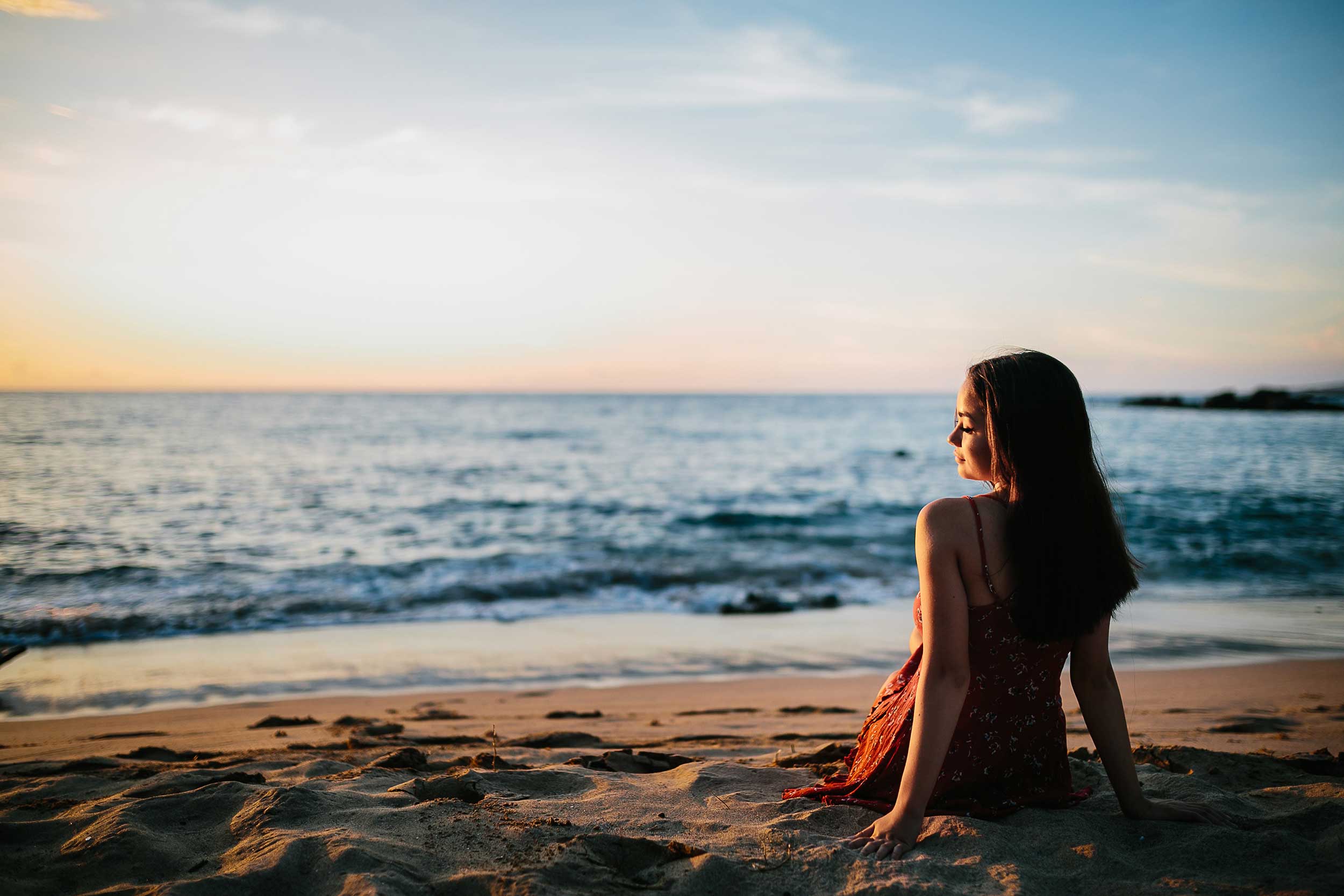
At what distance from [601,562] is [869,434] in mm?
31348

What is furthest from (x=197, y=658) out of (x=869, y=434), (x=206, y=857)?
(x=869, y=434)

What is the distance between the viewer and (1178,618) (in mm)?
8055

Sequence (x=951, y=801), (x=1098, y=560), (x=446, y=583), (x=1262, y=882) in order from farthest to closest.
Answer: (x=446, y=583)
(x=951, y=801)
(x=1098, y=560)
(x=1262, y=882)

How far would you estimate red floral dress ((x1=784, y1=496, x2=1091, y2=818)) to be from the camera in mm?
2348

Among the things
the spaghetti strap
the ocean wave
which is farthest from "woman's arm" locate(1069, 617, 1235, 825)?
the ocean wave

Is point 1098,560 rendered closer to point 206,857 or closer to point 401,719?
point 206,857

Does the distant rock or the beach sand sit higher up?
the distant rock

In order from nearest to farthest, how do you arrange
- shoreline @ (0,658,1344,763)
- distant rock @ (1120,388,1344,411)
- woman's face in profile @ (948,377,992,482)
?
woman's face in profile @ (948,377,992,482) → shoreline @ (0,658,1344,763) → distant rock @ (1120,388,1344,411)

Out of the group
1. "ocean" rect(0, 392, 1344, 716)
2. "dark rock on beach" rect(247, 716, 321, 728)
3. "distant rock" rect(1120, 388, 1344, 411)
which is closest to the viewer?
"dark rock on beach" rect(247, 716, 321, 728)

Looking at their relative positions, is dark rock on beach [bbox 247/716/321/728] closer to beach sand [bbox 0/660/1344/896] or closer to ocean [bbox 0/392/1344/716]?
beach sand [bbox 0/660/1344/896]

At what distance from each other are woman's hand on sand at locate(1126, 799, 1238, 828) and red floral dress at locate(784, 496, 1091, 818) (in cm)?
23

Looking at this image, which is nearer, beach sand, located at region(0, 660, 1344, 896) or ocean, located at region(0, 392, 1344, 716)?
beach sand, located at region(0, 660, 1344, 896)

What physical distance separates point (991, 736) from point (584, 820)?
4.63 ft

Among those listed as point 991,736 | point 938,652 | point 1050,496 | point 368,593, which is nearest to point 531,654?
point 368,593
